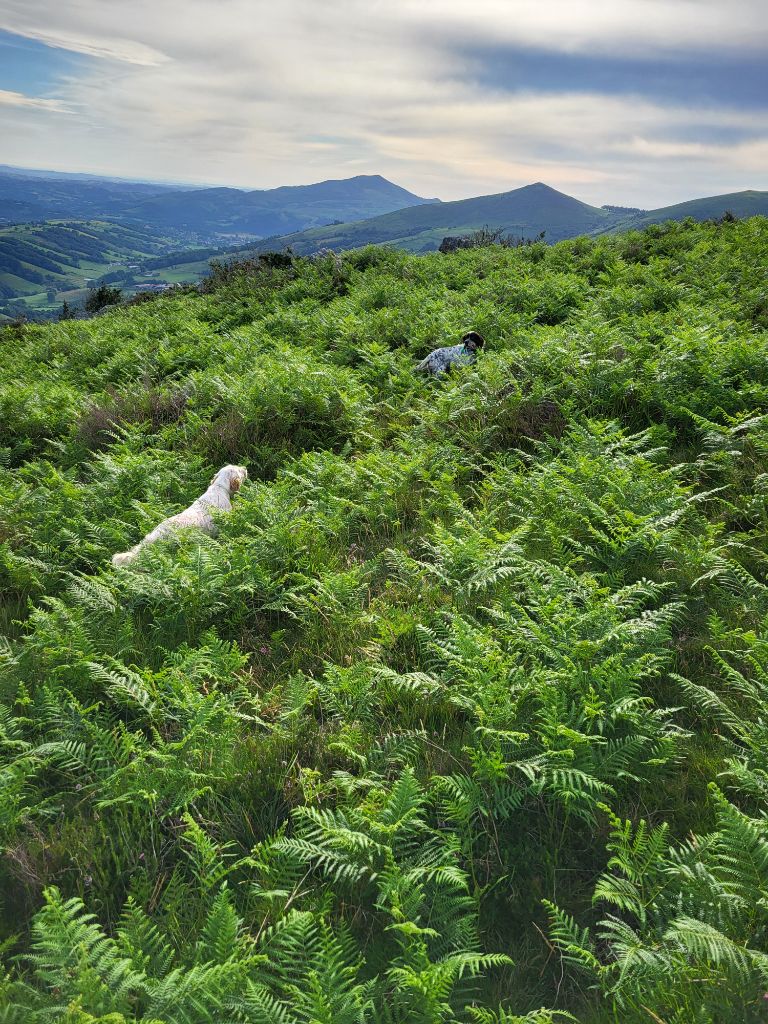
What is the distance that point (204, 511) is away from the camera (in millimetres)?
6449

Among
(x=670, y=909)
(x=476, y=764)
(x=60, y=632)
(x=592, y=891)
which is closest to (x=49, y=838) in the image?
(x=60, y=632)

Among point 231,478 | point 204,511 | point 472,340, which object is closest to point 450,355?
point 472,340

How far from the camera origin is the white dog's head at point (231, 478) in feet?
23.4

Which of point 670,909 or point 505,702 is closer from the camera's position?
point 670,909

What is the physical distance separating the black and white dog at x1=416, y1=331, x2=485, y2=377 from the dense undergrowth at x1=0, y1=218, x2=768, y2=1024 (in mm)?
2136

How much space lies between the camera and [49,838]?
2.93 metres

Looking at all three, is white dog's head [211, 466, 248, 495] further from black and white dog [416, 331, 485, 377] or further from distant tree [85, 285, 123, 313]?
distant tree [85, 285, 123, 313]

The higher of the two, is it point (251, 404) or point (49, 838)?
point (251, 404)

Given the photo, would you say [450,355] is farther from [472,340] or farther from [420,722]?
[420,722]

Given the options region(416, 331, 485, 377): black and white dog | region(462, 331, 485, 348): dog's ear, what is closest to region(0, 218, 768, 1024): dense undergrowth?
region(416, 331, 485, 377): black and white dog

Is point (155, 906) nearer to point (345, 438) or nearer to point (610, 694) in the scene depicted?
point (610, 694)

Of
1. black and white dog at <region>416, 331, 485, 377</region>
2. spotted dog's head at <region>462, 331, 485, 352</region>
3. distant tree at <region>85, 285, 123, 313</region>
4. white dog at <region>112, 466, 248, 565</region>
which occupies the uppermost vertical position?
spotted dog's head at <region>462, 331, 485, 352</region>

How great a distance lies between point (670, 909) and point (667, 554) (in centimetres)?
259

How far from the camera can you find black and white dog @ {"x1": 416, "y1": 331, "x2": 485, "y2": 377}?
980cm
